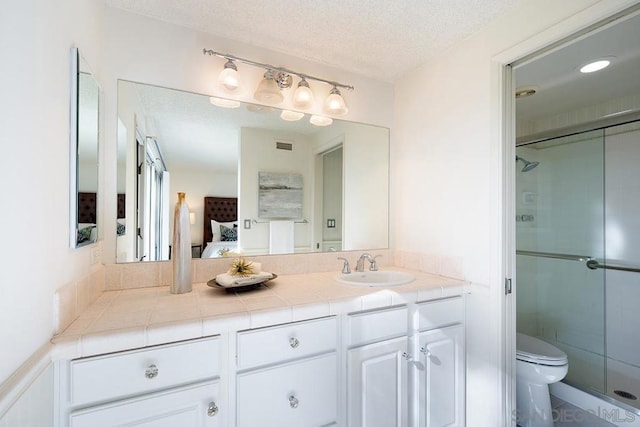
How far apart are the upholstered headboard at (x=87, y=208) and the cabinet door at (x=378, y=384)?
1202mm

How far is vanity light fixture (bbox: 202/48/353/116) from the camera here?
4.98ft

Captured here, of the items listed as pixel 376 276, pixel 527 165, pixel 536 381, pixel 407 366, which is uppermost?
pixel 527 165

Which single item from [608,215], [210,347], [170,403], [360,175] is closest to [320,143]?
[360,175]

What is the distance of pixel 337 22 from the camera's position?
145 cm

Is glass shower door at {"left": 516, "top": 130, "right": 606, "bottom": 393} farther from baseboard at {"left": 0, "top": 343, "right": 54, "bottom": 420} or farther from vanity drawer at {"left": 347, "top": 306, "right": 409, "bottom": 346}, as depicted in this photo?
baseboard at {"left": 0, "top": 343, "right": 54, "bottom": 420}

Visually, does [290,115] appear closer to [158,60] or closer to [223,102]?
Result: [223,102]

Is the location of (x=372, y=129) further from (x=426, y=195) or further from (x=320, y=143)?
(x=426, y=195)

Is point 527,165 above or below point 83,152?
above

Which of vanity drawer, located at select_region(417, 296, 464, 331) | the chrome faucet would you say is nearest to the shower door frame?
vanity drawer, located at select_region(417, 296, 464, 331)

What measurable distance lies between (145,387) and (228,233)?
2.84 feet

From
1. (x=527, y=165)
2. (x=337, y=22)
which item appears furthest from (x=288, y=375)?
(x=527, y=165)

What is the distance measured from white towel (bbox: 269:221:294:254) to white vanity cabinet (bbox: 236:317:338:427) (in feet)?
2.23

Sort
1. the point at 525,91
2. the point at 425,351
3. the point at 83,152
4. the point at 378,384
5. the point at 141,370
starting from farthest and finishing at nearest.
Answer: the point at 525,91
the point at 425,351
the point at 378,384
the point at 83,152
the point at 141,370

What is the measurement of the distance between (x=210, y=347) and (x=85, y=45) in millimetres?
1270
